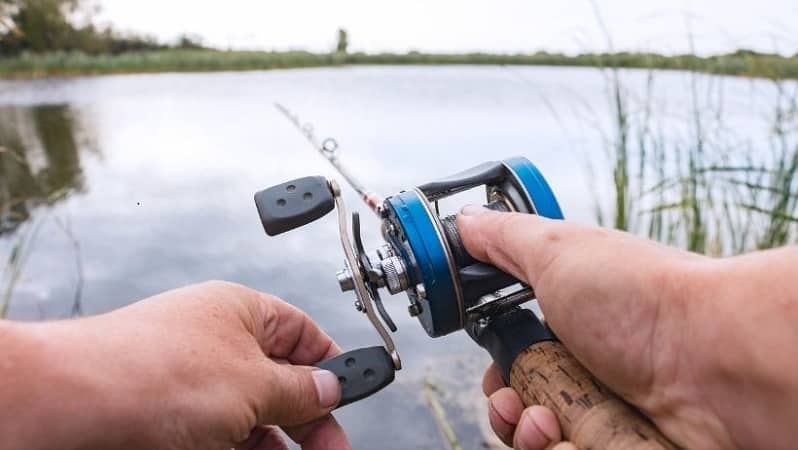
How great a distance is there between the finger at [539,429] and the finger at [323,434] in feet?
1.50

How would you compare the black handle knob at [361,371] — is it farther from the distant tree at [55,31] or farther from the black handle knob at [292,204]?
the distant tree at [55,31]

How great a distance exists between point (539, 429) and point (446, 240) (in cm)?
41

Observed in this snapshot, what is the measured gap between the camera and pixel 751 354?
2.97ft

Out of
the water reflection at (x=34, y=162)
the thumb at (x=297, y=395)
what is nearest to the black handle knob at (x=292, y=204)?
the thumb at (x=297, y=395)

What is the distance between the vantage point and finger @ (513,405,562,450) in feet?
3.83

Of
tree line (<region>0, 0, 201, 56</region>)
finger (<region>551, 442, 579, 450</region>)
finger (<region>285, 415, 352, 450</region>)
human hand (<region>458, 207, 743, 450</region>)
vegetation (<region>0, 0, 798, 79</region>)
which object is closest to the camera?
human hand (<region>458, 207, 743, 450</region>)

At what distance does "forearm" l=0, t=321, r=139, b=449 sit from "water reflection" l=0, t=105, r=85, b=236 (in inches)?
116

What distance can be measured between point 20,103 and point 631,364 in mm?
15238

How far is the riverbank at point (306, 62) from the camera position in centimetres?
331

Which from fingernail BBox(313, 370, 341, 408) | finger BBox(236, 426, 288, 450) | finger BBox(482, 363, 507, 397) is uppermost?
fingernail BBox(313, 370, 341, 408)

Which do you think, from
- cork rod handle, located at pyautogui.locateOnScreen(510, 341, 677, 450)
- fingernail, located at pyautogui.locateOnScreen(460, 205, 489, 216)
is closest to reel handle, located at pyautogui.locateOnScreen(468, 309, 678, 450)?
cork rod handle, located at pyautogui.locateOnScreen(510, 341, 677, 450)

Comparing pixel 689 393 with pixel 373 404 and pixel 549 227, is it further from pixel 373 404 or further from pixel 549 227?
pixel 373 404

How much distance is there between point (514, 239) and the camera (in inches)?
50.4

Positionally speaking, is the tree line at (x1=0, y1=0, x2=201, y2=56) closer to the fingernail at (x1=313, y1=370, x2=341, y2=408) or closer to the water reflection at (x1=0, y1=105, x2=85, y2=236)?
the water reflection at (x1=0, y1=105, x2=85, y2=236)
